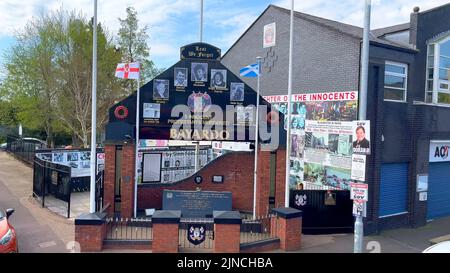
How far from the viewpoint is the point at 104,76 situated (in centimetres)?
2528

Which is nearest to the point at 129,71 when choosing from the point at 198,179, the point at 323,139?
the point at 198,179

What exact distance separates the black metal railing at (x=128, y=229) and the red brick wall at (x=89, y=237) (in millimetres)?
598

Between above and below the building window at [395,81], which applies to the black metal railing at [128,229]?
below

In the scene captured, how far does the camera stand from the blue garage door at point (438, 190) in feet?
54.7

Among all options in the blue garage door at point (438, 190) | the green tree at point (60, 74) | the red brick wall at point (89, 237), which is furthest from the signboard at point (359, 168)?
the green tree at point (60, 74)

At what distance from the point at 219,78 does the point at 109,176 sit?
16.6 ft

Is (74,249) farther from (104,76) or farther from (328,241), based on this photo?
(104,76)

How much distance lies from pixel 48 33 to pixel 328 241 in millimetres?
22643

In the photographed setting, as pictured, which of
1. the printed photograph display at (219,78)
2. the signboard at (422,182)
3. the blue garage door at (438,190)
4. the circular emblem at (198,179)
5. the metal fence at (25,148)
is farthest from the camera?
the metal fence at (25,148)

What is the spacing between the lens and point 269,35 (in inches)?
764

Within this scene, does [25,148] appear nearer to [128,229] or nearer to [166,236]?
[128,229]

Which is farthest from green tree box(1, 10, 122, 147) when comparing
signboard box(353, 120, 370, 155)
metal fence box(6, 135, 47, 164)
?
signboard box(353, 120, 370, 155)

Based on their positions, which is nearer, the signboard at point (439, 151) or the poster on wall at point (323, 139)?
the poster on wall at point (323, 139)

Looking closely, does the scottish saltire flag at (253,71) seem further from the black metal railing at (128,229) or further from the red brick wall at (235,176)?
the black metal railing at (128,229)
